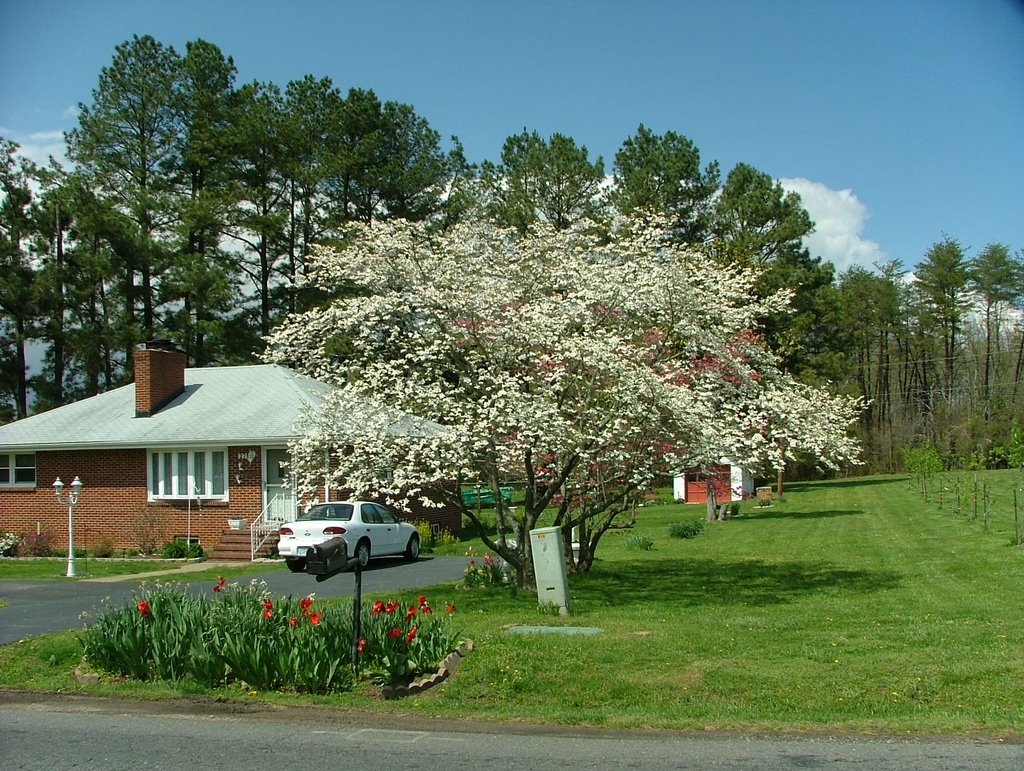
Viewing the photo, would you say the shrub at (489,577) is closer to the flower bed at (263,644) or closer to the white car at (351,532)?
the white car at (351,532)

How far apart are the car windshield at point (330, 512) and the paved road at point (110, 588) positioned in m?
1.26

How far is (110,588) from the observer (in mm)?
17328

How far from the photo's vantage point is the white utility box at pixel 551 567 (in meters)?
12.4

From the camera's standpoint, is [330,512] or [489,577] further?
[330,512]

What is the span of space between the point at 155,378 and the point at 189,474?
3.73m

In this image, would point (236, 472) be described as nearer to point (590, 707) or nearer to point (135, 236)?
point (135, 236)

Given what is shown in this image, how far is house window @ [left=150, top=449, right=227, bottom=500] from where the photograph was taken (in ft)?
83.1

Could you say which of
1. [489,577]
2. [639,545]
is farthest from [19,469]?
[489,577]

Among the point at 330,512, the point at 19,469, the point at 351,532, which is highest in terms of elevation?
the point at 19,469

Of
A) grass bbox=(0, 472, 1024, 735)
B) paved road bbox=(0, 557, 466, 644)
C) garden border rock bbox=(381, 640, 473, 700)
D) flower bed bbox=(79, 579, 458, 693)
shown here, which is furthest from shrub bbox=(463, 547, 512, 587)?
garden border rock bbox=(381, 640, 473, 700)

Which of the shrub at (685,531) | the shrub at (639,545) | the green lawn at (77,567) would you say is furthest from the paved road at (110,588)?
the shrub at (685,531)

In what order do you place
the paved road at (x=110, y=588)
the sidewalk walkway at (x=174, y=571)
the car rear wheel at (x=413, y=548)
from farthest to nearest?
1. the car rear wheel at (x=413, y=548)
2. the sidewalk walkway at (x=174, y=571)
3. the paved road at (x=110, y=588)

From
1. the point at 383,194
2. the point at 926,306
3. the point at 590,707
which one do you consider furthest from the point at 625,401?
the point at 926,306

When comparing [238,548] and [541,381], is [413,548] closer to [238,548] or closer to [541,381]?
[238,548]
